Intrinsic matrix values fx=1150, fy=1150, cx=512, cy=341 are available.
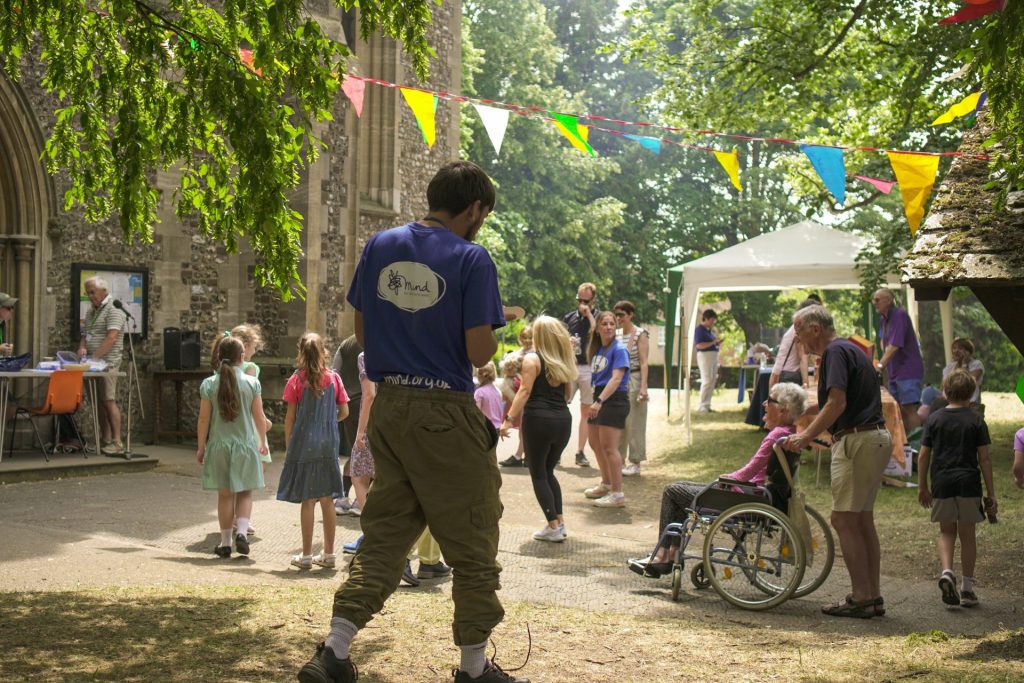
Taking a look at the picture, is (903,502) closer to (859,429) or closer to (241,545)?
(859,429)

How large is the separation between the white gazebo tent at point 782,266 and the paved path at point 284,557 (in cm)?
583

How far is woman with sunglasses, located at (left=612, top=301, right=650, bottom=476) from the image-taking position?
12664 mm

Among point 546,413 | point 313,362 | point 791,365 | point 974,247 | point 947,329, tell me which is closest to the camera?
point 974,247

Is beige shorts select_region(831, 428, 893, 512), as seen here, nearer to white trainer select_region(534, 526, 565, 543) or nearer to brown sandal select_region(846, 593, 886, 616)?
brown sandal select_region(846, 593, 886, 616)

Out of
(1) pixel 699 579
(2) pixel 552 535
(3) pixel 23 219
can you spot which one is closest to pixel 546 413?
(2) pixel 552 535

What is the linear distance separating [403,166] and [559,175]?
77.2ft

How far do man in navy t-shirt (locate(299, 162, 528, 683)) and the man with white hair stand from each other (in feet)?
32.1

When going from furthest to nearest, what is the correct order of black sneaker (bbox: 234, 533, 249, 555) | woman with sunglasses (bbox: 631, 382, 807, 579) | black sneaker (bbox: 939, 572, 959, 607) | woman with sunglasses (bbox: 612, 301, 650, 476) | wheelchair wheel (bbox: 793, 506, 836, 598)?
Result: woman with sunglasses (bbox: 612, 301, 650, 476)
black sneaker (bbox: 234, 533, 249, 555)
woman with sunglasses (bbox: 631, 382, 807, 579)
black sneaker (bbox: 939, 572, 959, 607)
wheelchair wheel (bbox: 793, 506, 836, 598)

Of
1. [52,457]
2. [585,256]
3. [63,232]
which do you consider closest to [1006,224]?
[52,457]

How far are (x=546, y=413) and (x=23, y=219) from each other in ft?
25.9

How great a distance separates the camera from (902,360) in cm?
1304

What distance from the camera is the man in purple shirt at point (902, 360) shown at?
1296 cm

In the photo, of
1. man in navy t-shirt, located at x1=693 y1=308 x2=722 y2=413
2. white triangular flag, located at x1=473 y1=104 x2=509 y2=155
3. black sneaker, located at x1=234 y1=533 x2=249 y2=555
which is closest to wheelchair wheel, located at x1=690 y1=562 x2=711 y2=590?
black sneaker, located at x1=234 y1=533 x2=249 y2=555

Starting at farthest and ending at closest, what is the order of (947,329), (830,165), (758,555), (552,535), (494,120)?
(947,329)
(494,120)
(830,165)
(552,535)
(758,555)
